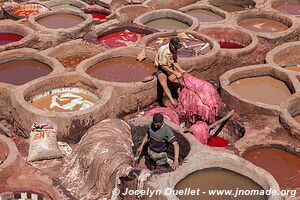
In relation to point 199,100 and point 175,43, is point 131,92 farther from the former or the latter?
point 175,43

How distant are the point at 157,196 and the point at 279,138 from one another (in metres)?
3.77

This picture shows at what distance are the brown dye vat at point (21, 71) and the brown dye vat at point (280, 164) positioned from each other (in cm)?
583

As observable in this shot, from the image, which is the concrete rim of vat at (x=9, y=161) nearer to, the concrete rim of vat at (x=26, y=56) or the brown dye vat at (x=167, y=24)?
the concrete rim of vat at (x=26, y=56)

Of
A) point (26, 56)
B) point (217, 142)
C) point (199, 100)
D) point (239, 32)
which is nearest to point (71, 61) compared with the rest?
point (26, 56)

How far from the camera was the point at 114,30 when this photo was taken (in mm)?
14453

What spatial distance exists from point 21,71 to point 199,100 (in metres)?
4.90

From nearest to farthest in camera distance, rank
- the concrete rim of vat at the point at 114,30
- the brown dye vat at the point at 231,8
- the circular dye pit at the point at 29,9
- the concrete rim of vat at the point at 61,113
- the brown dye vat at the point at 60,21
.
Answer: the concrete rim of vat at the point at 61,113 → the concrete rim of vat at the point at 114,30 → the brown dye vat at the point at 60,21 → the circular dye pit at the point at 29,9 → the brown dye vat at the point at 231,8

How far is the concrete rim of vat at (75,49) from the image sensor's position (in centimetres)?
1298

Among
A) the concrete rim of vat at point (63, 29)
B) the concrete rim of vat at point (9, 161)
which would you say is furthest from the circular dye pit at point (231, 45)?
the concrete rim of vat at point (9, 161)

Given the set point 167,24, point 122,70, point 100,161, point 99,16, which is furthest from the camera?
point 99,16

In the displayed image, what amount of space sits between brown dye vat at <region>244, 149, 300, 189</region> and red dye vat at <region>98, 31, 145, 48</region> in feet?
18.3

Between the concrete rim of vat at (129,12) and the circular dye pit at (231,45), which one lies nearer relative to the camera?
the circular dye pit at (231,45)

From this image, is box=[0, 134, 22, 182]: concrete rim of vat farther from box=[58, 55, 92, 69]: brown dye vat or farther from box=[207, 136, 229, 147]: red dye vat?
box=[207, 136, 229, 147]: red dye vat

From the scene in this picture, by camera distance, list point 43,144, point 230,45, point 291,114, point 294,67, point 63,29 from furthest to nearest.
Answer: point 230,45
point 63,29
point 294,67
point 291,114
point 43,144
